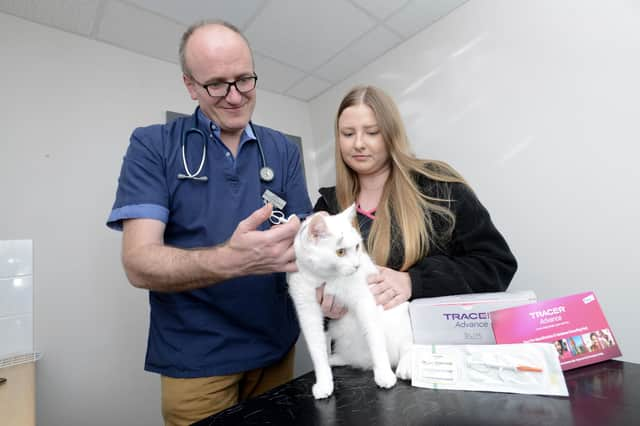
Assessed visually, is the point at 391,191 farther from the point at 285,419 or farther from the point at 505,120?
the point at 505,120

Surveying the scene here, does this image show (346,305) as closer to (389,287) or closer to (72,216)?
(389,287)

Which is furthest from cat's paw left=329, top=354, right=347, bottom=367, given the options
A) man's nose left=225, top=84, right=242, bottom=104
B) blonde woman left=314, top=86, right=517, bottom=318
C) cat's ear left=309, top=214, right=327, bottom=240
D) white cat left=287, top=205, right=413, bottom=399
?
man's nose left=225, top=84, right=242, bottom=104

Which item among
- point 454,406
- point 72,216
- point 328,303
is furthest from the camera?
point 72,216

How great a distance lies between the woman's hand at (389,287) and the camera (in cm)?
84

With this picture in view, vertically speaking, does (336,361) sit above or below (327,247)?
below

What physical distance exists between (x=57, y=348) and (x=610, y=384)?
7.19 ft

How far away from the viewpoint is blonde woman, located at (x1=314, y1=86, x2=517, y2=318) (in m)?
0.88

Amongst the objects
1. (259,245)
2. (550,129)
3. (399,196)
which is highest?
(550,129)

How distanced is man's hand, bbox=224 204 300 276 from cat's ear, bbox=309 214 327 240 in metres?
0.04

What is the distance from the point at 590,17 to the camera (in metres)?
1.46

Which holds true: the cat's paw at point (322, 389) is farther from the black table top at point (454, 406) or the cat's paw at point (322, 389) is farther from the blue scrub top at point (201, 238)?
the blue scrub top at point (201, 238)

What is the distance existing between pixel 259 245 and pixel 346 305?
1.04 ft

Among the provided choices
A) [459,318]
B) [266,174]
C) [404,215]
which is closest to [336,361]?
[459,318]

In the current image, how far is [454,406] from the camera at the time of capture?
54 centimetres
